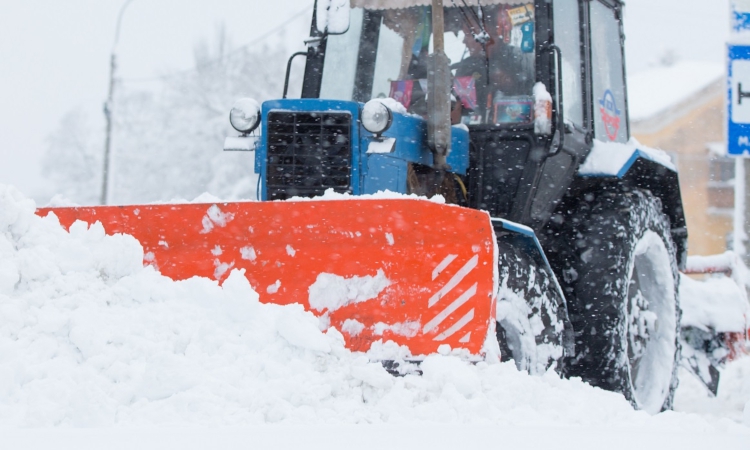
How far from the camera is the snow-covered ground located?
8.50 ft

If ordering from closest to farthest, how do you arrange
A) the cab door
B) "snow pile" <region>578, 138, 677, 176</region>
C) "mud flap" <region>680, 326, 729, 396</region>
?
the cab door → "snow pile" <region>578, 138, 677, 176</region> → "mud flap" <region>680, 326, 729, 396</region>

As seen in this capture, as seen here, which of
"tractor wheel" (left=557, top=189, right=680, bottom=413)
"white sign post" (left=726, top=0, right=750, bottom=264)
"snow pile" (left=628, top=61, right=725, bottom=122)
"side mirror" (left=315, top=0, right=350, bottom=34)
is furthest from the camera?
"snow pile" (left=628, top=61, right=725, bottom=122)

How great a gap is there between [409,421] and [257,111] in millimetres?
2201

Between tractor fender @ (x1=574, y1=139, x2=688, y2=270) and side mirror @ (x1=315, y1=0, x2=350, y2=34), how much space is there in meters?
1.59

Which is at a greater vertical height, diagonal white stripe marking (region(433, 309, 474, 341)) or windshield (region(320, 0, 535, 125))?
windshield (region(320, 0, 535, 125))

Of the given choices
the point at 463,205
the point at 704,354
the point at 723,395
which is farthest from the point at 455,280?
the point at 723,395

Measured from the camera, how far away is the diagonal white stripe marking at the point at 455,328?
136 inches

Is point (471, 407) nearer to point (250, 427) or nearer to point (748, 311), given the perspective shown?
point (250, 427)

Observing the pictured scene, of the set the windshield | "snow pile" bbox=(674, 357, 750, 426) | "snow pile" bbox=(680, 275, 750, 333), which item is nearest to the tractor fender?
"snow pile" bbox=(680, 275, 750, 333)

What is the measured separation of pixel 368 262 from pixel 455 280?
1.14ft

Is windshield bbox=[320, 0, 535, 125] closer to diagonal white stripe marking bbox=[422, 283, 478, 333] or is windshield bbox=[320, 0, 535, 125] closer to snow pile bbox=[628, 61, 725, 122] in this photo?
diagonal white stripe marking bbox=[422, 283, 478, 333]

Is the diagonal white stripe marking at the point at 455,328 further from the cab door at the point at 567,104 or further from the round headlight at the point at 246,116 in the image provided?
the round headlight at the point at 246,116

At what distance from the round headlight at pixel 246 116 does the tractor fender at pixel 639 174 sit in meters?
1.88

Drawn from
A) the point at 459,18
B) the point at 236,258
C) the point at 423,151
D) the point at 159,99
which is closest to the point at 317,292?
the point at 236,258
